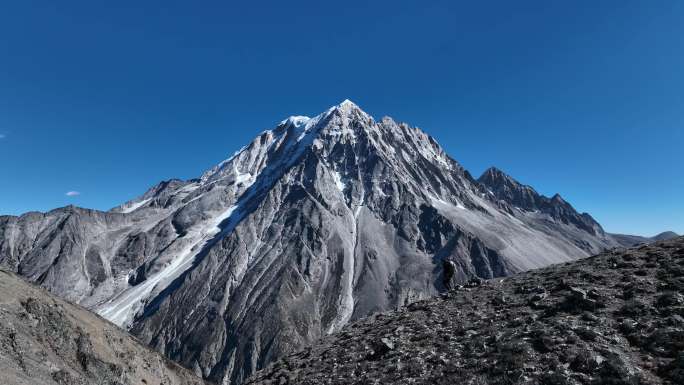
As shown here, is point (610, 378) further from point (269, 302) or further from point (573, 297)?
point (269, 302)

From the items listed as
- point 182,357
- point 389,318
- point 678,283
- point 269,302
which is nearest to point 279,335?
point 269,302

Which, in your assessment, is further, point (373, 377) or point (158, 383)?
point (158, 383)

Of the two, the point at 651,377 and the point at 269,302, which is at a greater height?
the point at 269,302

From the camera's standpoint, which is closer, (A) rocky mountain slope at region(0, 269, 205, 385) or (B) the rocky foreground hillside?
(B) the rocky foreground hillside

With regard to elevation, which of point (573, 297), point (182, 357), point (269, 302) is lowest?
point (182, 357)

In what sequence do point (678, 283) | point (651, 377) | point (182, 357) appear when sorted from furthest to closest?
1. point (182, 357)
2. point (678, 283)
3. point (651, 377)
